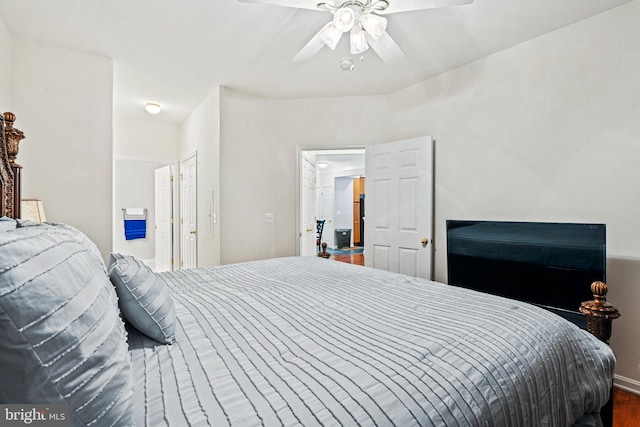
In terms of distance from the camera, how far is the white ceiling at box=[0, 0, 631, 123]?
88.8 inches

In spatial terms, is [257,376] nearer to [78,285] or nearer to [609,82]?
[78,285]

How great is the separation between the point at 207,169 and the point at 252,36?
1.93 m

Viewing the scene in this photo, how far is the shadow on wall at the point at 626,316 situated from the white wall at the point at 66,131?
417cm

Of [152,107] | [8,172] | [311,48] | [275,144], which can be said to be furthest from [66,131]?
[311,48]

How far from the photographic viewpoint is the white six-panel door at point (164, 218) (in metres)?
5.42

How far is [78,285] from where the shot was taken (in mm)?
658

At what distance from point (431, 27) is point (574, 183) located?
1.64m

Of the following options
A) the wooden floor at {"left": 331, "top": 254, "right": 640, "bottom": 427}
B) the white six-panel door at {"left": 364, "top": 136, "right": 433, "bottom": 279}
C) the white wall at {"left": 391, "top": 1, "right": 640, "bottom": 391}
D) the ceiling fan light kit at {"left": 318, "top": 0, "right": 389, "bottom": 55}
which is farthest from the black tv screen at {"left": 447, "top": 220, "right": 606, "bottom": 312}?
the ceiling fan light kit at {"left": 318, "top": 0, "right": 389, "bottom": 55}

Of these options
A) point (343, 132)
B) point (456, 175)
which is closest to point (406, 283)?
point (456, 175)

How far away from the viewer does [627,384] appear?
2221mm

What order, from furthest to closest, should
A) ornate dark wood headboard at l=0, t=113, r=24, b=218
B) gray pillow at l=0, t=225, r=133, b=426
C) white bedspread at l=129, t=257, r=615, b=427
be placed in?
1. ornate dark wood headboard at l=0, t=113, r=24, b=218
2. white bedspread at l=129, t=257, r=615, b=427
3. gray pillow at l=0, t=225, r=133, b=426
